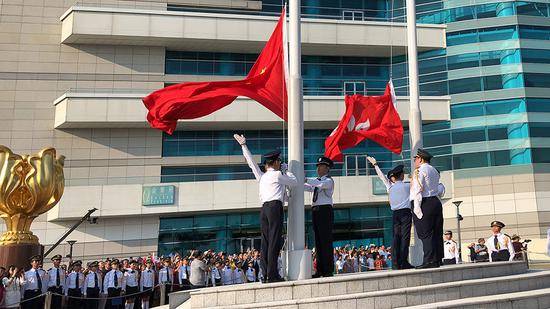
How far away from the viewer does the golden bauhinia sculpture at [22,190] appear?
1334 cm

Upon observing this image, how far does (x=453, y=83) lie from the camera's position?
28.7 metres

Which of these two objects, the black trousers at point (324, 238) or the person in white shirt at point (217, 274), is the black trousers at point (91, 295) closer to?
the person in white shirt at point (217, 274)

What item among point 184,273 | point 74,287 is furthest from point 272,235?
point 74,287

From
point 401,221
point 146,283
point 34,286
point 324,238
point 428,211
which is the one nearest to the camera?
point 428,211

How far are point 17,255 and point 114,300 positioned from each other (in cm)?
296

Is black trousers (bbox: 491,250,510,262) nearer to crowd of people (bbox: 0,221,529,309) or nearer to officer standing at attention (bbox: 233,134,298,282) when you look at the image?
crowd of people (bbox: 0,221,529,309)

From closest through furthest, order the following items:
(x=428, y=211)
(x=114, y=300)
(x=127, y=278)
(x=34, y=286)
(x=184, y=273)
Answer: (x=428, y=211)
(x=34, y=286)
(x=114, y=300)
(x=127, y=278)
(x=184, y=273)

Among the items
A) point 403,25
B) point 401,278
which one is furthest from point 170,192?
point 401,278

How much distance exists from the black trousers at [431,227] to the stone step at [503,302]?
979 millimetres

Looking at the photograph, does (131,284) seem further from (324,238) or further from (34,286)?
(324,238)

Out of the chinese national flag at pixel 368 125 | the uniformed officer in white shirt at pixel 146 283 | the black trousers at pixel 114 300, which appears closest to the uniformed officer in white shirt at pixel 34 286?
the black trousers at pixel 114 300

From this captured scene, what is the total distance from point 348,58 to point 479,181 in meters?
10.9

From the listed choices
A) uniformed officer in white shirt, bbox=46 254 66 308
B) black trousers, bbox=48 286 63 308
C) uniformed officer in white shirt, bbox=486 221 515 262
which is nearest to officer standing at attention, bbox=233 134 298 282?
uniformed officer in white shirt, bbox=486 221 515 262

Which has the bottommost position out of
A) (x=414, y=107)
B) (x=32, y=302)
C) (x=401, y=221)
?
(x=32, y=302)
